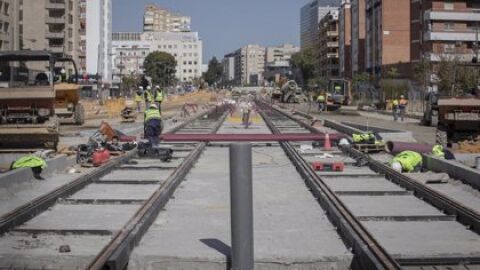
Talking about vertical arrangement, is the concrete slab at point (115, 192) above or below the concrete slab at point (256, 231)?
above

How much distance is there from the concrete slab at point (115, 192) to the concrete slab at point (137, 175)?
858mm

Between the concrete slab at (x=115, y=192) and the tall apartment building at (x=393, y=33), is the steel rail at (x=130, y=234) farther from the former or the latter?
the tall apartment building at (x=393, y=33)

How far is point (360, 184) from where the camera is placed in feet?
46.3

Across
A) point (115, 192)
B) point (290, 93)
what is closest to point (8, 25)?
point (290, 93)

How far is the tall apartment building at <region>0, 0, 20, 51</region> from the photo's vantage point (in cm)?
7206

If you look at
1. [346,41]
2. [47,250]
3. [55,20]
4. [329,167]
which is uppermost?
[346,41]

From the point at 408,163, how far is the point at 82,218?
8193mm

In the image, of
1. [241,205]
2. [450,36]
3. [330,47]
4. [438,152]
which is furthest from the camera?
[330,47]

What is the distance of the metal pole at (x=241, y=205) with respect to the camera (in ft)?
23.1

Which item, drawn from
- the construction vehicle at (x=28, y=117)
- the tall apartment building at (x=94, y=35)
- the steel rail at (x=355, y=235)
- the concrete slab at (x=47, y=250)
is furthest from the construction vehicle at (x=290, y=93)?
the concrete slab at (x=47, y=250)

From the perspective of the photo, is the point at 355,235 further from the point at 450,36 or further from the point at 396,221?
the point at 450,36

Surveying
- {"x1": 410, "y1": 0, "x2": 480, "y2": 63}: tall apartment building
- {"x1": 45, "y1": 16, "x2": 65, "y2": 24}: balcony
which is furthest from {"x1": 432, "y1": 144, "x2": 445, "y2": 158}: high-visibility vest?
{"x1": 45, "y1": 16, "x2": 65, "y2": 24}: balcony

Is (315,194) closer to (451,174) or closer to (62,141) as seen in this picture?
(451,174)

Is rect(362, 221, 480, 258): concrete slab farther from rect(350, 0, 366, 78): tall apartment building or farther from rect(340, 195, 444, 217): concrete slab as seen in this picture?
rect(350, 0, 366, 78): tall apartment building
